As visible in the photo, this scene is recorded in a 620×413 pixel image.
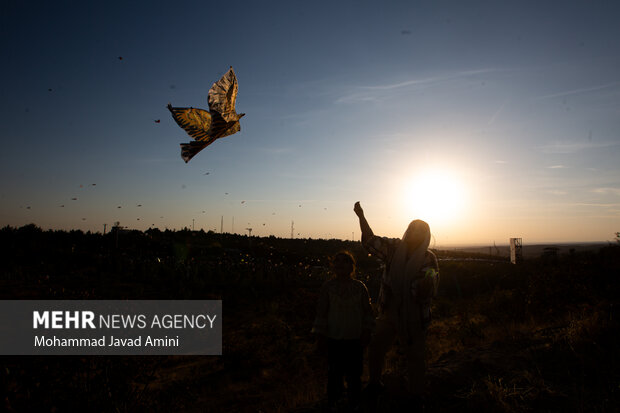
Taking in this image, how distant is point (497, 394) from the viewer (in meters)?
3.99

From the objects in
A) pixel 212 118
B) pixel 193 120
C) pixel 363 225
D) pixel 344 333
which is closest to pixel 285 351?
pixel 344 333

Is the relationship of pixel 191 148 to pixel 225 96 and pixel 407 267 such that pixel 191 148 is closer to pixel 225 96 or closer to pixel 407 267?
pixel 225 96

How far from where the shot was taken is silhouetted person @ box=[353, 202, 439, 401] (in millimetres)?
3691

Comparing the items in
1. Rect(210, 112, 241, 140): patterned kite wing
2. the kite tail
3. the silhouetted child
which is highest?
Rect(210, 112, 241, 140): patterned kite wing

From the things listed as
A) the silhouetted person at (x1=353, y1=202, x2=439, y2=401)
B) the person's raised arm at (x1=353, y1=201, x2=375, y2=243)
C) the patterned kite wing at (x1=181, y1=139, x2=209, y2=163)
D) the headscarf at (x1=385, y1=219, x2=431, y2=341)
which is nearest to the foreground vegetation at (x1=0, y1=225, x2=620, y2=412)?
the silhouetted person at (x1=353, y1=202, x2=439, y2=401)

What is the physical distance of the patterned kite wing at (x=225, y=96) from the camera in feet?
7.87

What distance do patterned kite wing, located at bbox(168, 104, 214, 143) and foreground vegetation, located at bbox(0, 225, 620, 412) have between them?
3.19 m

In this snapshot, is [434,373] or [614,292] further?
[614,292]

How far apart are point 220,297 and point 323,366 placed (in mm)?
6732

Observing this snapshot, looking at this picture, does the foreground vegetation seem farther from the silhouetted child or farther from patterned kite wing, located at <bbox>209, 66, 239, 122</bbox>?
patterned kite wing, located at <bbox>209, 66, 239, 122</bbox>

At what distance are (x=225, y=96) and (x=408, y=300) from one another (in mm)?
2638

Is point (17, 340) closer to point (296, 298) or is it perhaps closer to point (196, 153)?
point (196, 153)

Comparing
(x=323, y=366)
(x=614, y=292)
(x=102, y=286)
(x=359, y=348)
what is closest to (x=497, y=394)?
(x=359, y=348)

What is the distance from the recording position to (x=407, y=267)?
12.5 ft
